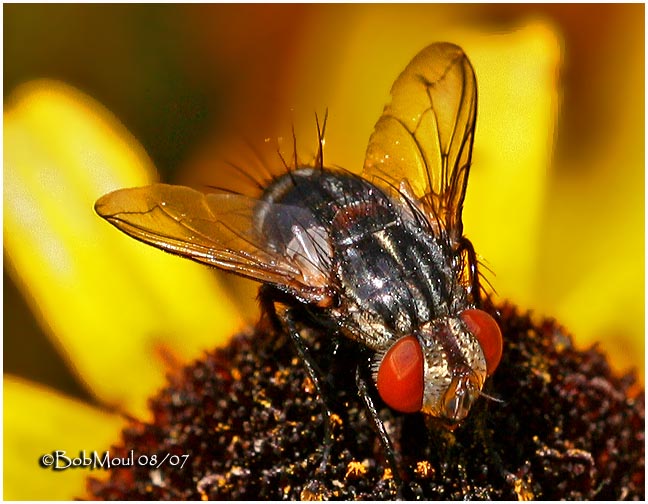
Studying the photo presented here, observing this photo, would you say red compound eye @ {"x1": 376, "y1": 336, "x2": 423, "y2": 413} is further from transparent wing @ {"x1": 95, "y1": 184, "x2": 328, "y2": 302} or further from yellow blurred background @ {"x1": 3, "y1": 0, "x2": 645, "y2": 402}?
yellow blurred background @ {"x1": 3, "y1": 0, "x2": 645, "y2": 402}

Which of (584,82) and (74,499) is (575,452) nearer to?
(74,499)

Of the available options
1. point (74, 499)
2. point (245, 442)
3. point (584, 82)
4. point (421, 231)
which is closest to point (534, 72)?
point (584, 82)

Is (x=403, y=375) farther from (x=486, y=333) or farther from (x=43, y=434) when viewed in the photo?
(x=43, y=434)

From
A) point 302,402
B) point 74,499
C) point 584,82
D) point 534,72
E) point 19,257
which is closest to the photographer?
point 302,402

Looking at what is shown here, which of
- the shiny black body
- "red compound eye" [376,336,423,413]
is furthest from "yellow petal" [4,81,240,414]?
"red compound eye" [376,336,423,413]

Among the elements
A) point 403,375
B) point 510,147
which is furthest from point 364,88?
point 403,375

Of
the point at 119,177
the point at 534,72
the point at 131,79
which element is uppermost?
the point at 534,72

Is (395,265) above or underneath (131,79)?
underneath
